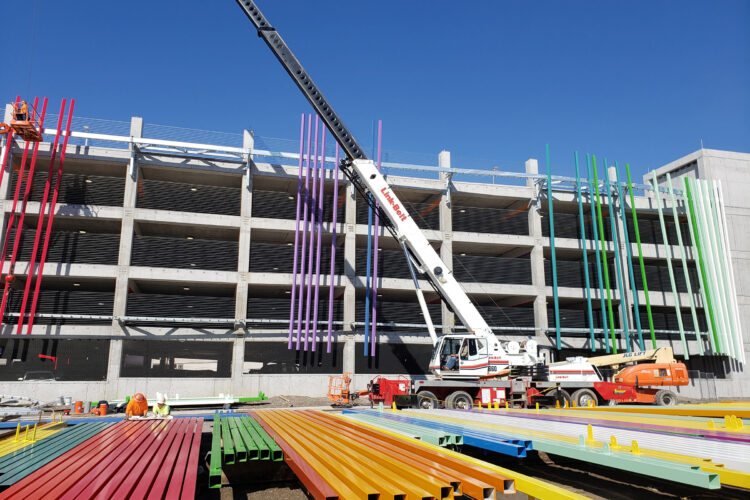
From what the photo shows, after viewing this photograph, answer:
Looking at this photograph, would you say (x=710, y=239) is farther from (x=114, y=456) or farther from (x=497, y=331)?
(x=114, y=456)

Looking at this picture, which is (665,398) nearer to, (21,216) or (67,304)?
(67,304)

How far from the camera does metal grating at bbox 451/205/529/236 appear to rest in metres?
40.8

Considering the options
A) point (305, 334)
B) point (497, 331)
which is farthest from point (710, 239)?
point (305, 334)

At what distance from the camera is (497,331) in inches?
1529

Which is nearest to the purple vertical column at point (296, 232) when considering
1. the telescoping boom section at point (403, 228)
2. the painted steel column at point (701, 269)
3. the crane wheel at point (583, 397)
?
the telescoping boom section at point (403, 228)

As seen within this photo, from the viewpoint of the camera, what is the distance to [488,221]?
41312 millimetres

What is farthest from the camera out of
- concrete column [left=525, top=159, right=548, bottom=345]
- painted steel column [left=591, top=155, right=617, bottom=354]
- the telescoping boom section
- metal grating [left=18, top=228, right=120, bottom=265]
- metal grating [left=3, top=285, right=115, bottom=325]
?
concrete column [left=525, top=159, right=548, bottom=345]

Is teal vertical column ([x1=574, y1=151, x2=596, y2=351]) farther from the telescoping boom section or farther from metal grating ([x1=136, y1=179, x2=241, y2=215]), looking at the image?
metal grating ([x1=136, y1=179, x2=241, y2=215])

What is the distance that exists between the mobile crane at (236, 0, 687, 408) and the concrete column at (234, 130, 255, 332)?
1215 centimetres

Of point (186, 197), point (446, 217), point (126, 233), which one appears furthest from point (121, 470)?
point (446, 217)

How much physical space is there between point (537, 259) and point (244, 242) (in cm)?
2190

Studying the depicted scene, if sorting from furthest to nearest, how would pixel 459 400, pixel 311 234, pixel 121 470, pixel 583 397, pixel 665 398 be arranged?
pixel 311 234 → pixel 665 398 → pixel 583 397 → pixel 459 400 → pixel 121 470

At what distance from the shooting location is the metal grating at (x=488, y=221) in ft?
134

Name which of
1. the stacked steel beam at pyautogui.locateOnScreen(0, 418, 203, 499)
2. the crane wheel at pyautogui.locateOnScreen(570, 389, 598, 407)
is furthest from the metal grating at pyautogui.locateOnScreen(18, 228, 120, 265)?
the crane wheel at pyautogui.locateOnScreen(570, 389, 598, 407)
